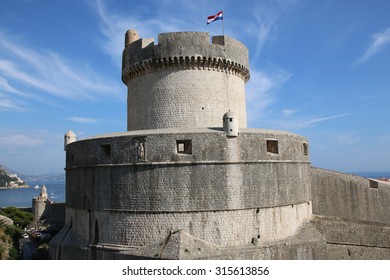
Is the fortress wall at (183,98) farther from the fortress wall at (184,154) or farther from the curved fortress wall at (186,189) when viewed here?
the curved fortress wall at (186,189)

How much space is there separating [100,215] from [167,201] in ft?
9.17

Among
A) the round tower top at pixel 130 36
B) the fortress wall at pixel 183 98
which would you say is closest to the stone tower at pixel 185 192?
the fortress wall at pixel 183 98

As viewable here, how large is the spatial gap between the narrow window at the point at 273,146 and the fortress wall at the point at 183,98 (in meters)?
2.81

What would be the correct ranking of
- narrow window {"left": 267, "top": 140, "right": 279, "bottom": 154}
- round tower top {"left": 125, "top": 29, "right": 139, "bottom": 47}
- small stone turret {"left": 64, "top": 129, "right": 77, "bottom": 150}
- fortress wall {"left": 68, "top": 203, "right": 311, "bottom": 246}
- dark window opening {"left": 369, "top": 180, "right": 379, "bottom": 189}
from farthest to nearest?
round tower top {"left": 125, "top": 29, "right": 139, "bottom": 47}
dark window opening {"left": 369, "top": 180, "right": 379, "bottom": 189}
small stone turret {"left": 64, "top": 129, "right": 77, "bottom": 150}
narrow window {"left": 267, "top": 140, "right": 279, "bottom": 154}
fortress wall {"left": 68, "top": 203, "right": 311, "bottom": 246}

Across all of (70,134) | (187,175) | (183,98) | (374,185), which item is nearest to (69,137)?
(70,134)

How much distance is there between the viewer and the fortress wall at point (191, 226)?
35.1ft

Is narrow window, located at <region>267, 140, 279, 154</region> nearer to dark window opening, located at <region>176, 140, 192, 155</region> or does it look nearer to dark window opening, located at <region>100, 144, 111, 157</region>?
dark window opening, located at <region>176, 140, 192, 155</region>

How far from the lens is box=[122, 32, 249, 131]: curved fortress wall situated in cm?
1402

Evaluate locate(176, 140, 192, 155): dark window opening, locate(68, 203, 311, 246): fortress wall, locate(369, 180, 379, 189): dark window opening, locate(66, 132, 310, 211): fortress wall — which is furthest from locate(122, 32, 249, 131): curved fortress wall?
locate(369, 180, 379, 189): dark window opening

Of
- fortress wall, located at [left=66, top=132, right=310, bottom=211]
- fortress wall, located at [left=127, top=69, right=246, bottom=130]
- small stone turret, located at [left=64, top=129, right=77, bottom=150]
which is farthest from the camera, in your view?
small stone turret, located at [left=64, top=129, right=77, bottom=150]

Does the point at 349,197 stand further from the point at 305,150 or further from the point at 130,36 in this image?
the point at 130,36

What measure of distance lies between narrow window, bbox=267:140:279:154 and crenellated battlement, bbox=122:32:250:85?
4.33m

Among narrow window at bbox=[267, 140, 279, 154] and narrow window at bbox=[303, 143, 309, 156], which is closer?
narrow window at bbox=[267, 140, 279, 154]
